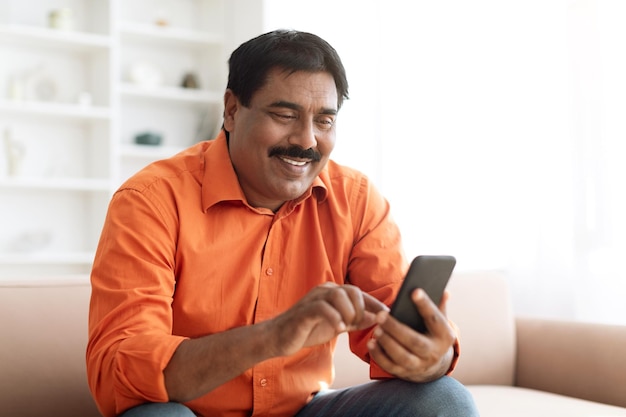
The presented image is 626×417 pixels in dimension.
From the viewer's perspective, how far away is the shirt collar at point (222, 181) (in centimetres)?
161

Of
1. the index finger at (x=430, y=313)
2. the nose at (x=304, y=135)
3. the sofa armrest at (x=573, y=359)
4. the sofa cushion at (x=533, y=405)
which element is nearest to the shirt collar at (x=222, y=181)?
the nose at (x=304, y=135)

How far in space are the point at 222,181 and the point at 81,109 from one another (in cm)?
316

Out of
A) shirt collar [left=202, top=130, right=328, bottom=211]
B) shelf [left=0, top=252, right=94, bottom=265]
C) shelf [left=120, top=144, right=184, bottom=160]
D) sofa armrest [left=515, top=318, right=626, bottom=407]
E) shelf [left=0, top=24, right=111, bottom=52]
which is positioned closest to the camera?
shirt collar [left=202, top=130, right=328, bottom=211]

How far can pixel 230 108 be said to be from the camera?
1.77m

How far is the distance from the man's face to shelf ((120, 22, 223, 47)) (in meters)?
3.38

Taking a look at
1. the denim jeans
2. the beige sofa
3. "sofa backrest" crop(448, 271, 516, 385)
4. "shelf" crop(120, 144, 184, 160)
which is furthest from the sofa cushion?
"shelf" crop(120, 144, 184, 160)

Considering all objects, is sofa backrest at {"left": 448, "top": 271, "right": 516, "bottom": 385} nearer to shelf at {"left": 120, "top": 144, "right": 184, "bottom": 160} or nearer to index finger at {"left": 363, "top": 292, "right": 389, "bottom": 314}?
index finger at {"left": 363, "top": 292, "right": 389, "bottom": 314}

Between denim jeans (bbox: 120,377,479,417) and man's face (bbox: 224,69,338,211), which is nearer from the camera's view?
denim jeans (bbox: 120,377,479,417)

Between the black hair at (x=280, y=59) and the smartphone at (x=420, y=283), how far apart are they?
565 mm

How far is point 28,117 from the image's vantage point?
461 centimetres

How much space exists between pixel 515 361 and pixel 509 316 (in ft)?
0.45

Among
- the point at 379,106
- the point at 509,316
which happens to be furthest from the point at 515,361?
the point at 379,106

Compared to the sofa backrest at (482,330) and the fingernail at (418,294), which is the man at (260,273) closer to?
the fingernail at (418,294)

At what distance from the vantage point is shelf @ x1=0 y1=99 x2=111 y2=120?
171 inches
